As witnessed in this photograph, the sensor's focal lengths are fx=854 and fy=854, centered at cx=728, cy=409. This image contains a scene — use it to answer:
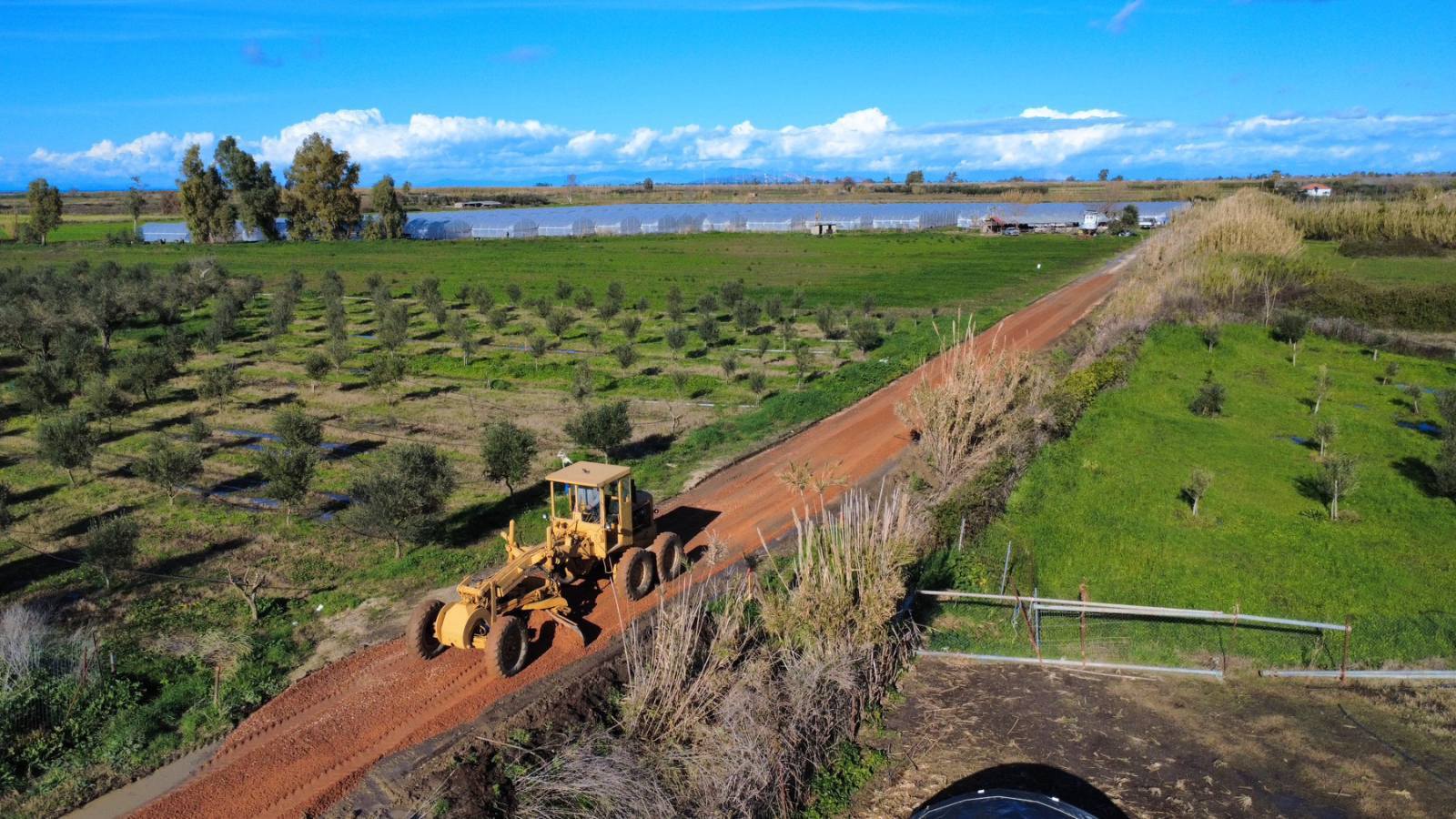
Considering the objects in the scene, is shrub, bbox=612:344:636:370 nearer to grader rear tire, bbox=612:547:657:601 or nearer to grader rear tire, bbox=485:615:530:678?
grader rear tire, bbox=612:547:657:601

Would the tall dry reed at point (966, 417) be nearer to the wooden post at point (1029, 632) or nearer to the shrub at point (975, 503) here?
the shrub at point (975, 503)

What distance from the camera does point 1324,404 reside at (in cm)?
3095

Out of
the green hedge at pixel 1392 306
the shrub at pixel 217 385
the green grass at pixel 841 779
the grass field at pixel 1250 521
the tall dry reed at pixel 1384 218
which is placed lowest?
the green grass at pixel 841 779

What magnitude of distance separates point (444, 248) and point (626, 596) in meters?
91.1

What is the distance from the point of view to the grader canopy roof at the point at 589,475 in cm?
1606

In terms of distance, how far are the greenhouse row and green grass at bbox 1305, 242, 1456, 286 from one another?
4518 cm

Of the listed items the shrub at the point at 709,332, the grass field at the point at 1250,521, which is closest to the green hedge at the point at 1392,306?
the grass field at the point at 1250,521

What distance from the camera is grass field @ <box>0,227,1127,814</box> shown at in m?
14.1

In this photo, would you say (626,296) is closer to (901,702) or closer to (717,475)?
(717,475)

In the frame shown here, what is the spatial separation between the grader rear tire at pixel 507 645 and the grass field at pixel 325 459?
3644 mm

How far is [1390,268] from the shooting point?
2522 inches

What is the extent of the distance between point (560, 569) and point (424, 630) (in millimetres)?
2676

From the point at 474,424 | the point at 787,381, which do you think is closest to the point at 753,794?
the point at 474,424

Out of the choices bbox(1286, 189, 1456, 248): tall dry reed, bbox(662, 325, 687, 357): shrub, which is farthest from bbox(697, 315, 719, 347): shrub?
bbox(1286, 189, 1456, 248): tall dry reed
